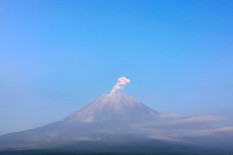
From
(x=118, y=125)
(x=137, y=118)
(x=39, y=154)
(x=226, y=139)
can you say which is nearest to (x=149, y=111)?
(x=137, y=118)

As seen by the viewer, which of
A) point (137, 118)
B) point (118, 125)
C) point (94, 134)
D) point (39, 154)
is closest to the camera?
point (39, 154)

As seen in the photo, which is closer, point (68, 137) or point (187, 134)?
point (68, 137)

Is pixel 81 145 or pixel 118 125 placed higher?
pixel 118 125

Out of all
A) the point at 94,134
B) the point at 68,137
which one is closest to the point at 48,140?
the point at 68,137

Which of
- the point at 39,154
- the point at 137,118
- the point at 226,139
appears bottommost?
the point at 39,154

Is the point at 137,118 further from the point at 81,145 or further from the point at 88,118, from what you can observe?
the point at 81,145

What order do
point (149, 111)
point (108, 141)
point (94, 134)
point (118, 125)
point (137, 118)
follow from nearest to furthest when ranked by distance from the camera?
point (108, 141), point (94, 134), point (118, 125), point (137, 118), point (149, 111)

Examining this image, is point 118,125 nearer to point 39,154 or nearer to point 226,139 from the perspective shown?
point 226,139
